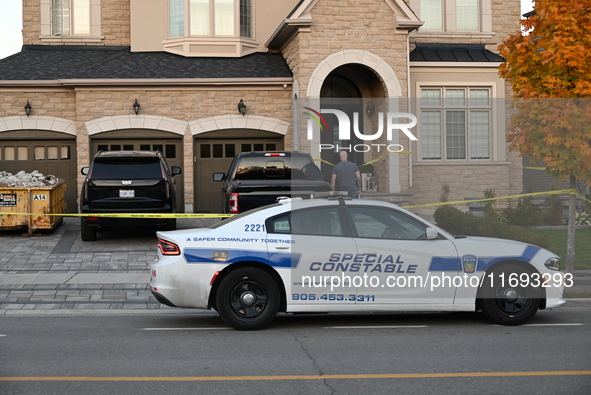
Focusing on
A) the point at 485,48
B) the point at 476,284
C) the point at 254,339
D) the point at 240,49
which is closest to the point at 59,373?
the point at 254,339

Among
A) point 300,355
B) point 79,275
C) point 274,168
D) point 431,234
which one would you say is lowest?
point 300,355

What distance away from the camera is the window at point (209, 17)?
77.5 feet

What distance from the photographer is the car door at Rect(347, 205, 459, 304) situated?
28.4 feet

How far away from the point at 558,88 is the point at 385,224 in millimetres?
5114

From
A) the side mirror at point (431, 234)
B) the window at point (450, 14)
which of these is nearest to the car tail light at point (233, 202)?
the side mirror at point (431, 234)

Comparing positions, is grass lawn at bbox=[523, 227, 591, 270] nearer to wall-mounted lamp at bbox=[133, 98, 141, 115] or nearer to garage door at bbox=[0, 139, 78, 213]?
wall-mounted lamp at bbox=[133, 98, 141, 115]

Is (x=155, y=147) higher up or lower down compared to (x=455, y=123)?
lower down

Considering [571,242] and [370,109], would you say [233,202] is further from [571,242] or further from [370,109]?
[370,109]

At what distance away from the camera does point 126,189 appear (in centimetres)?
1622

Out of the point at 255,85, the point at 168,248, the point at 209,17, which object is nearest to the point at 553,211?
the point at 255,85

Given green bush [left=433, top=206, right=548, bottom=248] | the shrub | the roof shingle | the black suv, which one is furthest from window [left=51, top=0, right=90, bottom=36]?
the shrub

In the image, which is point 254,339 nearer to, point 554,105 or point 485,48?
point 554,105

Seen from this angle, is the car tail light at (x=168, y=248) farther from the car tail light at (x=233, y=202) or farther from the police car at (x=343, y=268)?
the car tail light at (x=233, y=202)

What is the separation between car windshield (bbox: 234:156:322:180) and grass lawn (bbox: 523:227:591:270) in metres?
5.12
